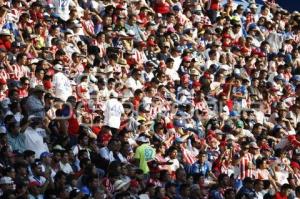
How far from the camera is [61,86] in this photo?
2391 centimetres

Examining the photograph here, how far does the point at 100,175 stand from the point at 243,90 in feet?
25.1

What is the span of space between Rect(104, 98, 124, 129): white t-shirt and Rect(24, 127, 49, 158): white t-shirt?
2.63m

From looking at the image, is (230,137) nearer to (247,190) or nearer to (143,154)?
(247,190)

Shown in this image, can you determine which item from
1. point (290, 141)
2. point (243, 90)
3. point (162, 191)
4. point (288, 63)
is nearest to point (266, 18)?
point (288, 63)

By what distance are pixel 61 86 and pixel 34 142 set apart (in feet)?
8.75

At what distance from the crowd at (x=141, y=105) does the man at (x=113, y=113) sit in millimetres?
26

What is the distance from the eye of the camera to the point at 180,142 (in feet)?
80.1

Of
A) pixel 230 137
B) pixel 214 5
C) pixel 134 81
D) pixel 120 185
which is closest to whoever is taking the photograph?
pixel 120 185

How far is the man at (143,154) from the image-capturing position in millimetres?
23016

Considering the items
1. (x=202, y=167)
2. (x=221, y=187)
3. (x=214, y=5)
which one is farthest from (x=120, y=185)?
(x=214, y=5)

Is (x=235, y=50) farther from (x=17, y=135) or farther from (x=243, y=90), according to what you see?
(x=17, y=135)

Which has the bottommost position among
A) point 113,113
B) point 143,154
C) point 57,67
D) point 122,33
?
point 143,154

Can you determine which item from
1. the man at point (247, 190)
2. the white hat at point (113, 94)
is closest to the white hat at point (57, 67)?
the white hat at point (113, 94)

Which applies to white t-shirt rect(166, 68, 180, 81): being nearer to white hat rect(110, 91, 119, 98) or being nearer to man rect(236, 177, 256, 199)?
white hat rect(110, 91, 119, 98)
